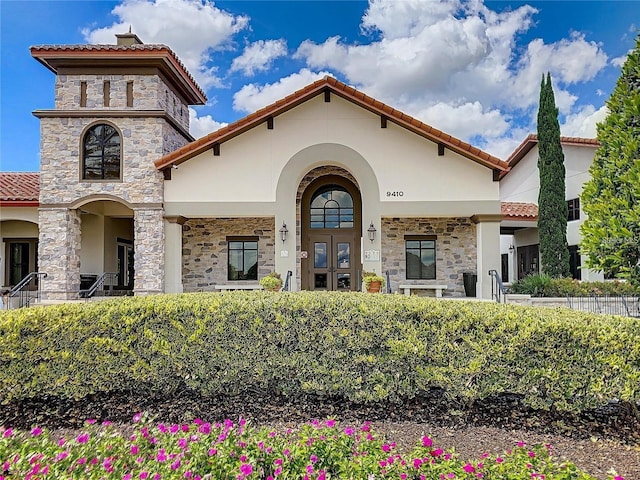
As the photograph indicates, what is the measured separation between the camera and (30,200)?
48.9 feet

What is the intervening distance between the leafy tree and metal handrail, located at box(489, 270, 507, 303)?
739cm

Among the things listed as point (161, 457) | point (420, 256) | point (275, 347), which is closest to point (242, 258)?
point (420, 256)

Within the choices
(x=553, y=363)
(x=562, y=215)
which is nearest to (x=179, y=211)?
(x=553, y=363)

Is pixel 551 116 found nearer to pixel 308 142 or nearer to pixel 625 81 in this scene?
pixel 308 142

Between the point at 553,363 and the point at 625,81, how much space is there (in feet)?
11.4

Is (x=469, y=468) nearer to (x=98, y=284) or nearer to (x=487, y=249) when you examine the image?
(x=487, y=249)

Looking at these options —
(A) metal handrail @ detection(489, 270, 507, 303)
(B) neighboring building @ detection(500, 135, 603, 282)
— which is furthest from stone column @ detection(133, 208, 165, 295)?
(B) neighboring building @ detection(500, 135, 603, 282)

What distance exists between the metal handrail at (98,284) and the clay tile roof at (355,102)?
17.9 ft

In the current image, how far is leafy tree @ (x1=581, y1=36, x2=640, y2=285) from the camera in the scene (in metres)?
4.57

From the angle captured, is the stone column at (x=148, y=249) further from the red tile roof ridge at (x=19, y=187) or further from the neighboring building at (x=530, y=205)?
the neighboring building at (x=530, y=205)

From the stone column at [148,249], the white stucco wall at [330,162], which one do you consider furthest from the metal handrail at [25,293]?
the white stucco wall at [330,162]

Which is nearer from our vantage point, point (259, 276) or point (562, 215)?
point (259, 276)

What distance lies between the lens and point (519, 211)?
18719 mm

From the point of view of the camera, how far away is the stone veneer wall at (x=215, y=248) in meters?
15.6
